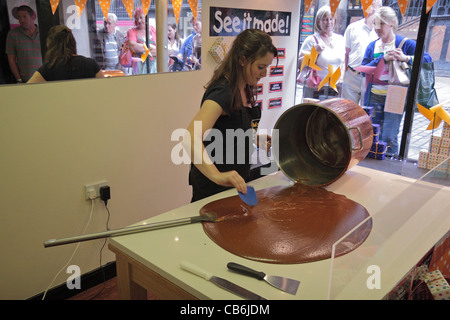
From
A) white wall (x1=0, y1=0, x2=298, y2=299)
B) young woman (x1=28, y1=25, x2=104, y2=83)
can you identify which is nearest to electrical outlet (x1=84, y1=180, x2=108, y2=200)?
white wall (x1=0, y1=0, x2=298, y2=299)

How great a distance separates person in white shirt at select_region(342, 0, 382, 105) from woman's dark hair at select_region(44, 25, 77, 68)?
3160mm

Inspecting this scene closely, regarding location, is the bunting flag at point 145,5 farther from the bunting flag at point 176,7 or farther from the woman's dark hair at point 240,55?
the woman's dark hair at point 240,55

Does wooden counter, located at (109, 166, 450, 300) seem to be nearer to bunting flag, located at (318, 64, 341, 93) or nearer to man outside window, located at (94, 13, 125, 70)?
man outside window, located at (94, 13, 125, 70)

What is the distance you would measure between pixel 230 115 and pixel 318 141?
0.47 m

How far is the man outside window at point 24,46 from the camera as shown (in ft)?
5.84

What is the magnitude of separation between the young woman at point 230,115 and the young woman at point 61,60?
0.77 metres

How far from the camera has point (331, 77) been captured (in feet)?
14.1

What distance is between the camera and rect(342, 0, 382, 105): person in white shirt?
419 centimetres

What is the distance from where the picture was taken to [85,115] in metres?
2.12

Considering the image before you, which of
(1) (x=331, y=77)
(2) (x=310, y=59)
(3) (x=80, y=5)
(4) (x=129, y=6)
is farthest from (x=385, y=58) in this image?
(3) (x=80, y=5)

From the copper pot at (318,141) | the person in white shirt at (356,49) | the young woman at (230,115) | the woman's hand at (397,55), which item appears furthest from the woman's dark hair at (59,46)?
the woman's hand at (397,55)

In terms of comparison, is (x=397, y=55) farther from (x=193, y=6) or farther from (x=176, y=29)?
(x=176, y=29)
